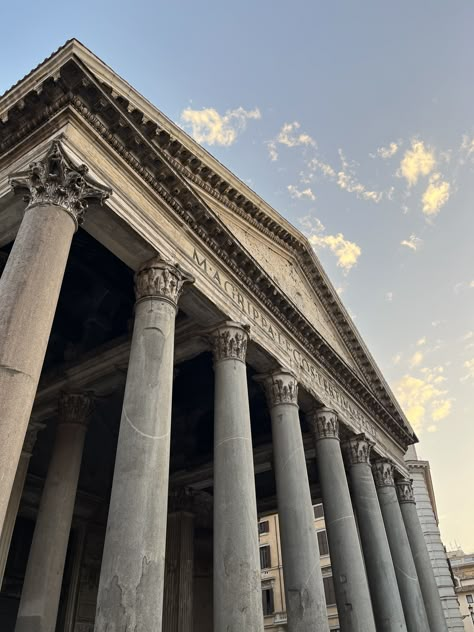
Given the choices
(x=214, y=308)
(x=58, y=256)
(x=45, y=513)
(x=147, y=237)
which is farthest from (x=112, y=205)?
(x=45, y=513)

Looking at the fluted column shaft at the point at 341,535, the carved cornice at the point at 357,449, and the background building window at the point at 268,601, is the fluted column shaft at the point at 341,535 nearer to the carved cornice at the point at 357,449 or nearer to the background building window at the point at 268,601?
the carved cornice at the point at 357,449

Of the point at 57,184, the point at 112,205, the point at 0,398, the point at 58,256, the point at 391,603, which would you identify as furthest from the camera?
the point at 391,603

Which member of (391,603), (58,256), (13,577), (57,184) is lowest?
(391,603)

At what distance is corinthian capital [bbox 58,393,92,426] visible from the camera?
1055cm

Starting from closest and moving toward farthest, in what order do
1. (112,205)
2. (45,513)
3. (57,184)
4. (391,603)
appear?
(57,184), (112,205), (45,513), (391,603)

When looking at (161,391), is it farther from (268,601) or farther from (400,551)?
(268,601)

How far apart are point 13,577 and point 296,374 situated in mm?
8442

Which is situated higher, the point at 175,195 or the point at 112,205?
the point at 175,195

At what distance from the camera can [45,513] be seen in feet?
30.5

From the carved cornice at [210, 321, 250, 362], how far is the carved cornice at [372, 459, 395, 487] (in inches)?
333

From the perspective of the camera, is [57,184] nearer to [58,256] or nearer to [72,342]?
[58,256]

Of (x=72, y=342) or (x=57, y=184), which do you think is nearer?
(x=57, y=184)

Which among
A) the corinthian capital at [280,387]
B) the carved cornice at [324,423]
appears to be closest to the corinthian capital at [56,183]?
the corinthian capital at [280,387]

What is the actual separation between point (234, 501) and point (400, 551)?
29.1 ft
